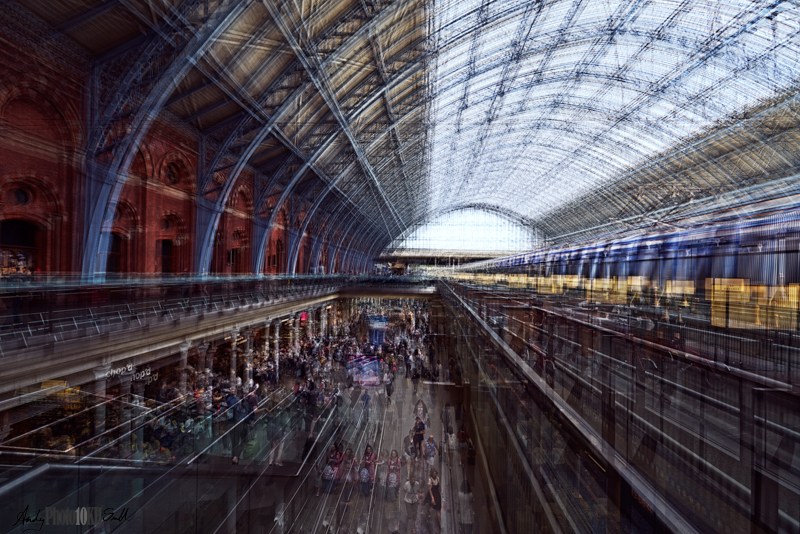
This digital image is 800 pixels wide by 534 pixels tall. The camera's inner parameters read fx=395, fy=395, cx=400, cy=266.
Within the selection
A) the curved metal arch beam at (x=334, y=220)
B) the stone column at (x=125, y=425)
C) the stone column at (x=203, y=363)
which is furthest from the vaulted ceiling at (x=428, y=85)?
the stone column at (x=125, y=425)

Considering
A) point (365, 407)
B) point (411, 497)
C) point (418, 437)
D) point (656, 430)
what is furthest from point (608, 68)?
point (656, 430)

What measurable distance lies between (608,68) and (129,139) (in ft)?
97.8

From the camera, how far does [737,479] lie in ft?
7.36

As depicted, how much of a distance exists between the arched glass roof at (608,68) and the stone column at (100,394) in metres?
18.3

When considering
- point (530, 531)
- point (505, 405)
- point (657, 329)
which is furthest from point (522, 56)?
point (530, 531)

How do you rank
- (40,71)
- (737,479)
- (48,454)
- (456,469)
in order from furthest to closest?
(40,71) → (456,469) → (48,454) → (737,479)

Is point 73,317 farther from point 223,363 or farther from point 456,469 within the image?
point 223,363

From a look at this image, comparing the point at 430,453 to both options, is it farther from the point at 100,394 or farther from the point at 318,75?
the point at 318,75

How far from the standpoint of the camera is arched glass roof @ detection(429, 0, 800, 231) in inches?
813

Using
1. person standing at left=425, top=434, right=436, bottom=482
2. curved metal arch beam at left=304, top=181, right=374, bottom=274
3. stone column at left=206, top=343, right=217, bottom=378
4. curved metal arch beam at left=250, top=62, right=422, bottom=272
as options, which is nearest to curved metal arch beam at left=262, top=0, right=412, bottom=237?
curved metal arch beam at left=250, top=62, right=422, bottom=272

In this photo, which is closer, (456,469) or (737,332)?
(737,332)

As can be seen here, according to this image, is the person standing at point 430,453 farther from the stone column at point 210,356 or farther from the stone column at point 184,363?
the stone column at point 210,356

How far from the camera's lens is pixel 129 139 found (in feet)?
44.2

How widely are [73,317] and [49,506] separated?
5.12m
